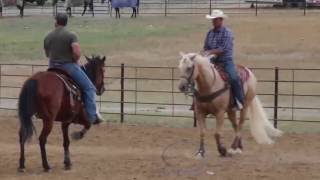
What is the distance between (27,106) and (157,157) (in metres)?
2.56

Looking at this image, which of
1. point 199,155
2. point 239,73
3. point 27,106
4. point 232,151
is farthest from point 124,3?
point 27,106

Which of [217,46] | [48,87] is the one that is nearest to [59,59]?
[48,87]

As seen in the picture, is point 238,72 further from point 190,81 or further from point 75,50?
point 75,50

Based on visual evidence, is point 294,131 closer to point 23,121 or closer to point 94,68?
point 94,68

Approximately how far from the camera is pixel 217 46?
37.9 ft

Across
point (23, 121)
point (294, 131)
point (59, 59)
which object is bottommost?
point (294, 131)

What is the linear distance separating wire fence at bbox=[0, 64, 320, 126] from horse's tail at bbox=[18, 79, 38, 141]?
17.8 feet

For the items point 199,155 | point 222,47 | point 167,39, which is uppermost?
point 222,47

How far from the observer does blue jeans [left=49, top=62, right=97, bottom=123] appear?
10.6 metres

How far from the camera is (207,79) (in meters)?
11.2

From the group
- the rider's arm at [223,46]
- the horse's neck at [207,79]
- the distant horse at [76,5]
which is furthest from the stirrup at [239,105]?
the distant horse at [76,5]

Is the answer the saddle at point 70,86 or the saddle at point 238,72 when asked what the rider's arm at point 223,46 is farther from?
the saddle at point 70,86

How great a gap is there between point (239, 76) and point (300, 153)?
1626 mm

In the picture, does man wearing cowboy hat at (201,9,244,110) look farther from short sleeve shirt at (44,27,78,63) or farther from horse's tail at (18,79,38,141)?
horse's tail at (18,79,38,141)
